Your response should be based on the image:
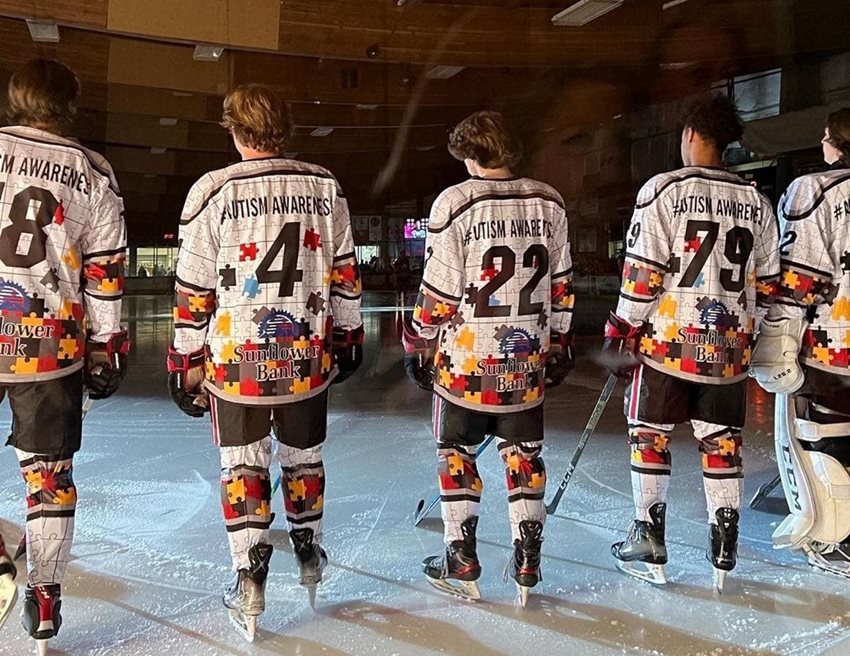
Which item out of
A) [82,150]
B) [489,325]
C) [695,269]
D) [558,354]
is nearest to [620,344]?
[558,354]

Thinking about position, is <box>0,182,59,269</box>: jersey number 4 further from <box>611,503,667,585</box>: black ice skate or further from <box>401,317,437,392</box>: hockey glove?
<box>611,503,667,585</box>: black ice skate

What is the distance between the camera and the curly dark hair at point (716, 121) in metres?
2.00

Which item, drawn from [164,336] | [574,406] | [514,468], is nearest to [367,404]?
[574,406]

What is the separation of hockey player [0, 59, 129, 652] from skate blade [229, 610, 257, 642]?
0.37m

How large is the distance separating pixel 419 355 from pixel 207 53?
15.4 ft

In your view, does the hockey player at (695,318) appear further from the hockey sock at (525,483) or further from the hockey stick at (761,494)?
the hockey stick at (761,494)

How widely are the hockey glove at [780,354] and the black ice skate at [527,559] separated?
0.80 metres

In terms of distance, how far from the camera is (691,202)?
6.36ft

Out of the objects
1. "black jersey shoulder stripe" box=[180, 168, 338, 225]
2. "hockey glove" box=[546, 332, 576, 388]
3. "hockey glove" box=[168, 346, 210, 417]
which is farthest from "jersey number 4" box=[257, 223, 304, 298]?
"hockey glove" box=[546, 332, 576, 388]

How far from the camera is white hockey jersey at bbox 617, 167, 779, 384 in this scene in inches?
76.7

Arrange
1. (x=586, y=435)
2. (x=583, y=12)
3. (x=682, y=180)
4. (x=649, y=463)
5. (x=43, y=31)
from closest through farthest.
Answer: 1. (x=682, y=180)
2. (x=649, y=463)
3. (x=586, y=435)
4. (x=43, y=31)
5. (x=583, y=12)

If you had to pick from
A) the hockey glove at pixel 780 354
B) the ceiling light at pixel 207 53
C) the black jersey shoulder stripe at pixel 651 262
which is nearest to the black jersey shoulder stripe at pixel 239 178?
the black jersey shoulder stripe at pixel 651 262

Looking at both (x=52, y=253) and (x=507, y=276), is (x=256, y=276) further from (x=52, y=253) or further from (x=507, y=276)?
(x=507, y=276)

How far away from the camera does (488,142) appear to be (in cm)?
187
